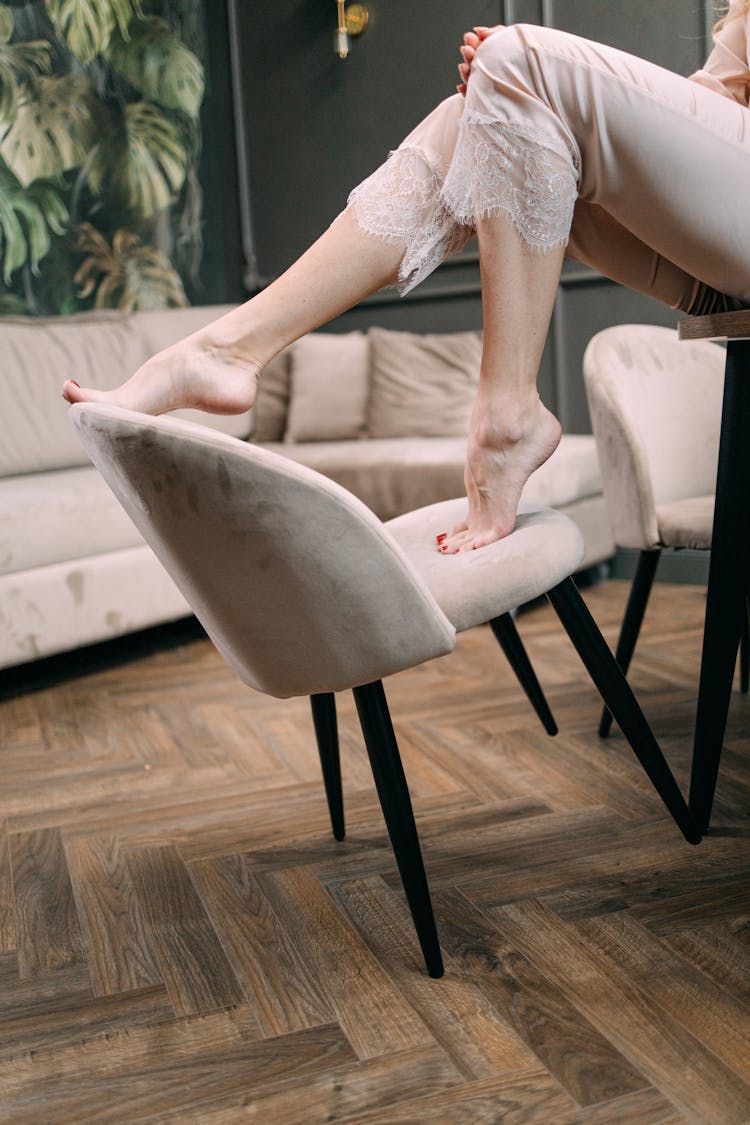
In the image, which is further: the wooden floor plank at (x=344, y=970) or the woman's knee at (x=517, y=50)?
the woman's knee at (x=517, y=50)

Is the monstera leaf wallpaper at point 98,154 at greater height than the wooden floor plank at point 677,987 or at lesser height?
greater

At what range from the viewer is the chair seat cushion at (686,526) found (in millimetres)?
1655

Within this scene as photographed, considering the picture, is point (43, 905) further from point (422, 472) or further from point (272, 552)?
point (422, 472)

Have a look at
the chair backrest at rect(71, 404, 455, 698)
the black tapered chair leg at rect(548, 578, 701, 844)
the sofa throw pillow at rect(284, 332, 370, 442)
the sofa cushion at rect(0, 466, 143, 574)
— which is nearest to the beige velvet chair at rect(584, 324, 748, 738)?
the black tapered chair leg at rect(548, 578, 701, 844)

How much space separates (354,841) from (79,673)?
4.56 feet

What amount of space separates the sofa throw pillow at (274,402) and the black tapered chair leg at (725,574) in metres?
2.59

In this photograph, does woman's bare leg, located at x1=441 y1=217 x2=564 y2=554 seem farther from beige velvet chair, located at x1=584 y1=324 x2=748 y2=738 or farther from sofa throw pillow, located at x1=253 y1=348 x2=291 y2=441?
sofa throw pillow, located at x1=253 y1=348 x2=291 y2=441

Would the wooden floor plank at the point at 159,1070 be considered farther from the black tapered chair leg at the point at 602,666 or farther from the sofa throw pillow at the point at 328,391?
the sofa throw pillow at the point at 328,391

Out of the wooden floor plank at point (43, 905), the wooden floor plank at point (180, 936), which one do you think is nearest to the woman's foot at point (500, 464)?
the wooden floor plank at point (180, 936)

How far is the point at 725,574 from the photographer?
1.33 meters

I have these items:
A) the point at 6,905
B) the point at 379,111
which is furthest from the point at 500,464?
the point at 379,111

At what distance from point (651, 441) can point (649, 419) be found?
0.04m

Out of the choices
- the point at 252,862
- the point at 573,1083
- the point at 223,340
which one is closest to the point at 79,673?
the point at 252,862

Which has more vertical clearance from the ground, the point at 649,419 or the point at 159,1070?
the point at 649,419
